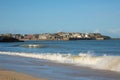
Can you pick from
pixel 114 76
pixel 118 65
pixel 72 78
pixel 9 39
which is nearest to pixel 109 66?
pixel 118 65

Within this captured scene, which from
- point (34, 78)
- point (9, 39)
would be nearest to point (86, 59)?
point (34, 78)

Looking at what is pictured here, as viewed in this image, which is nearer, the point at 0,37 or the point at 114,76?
the point at 114,76

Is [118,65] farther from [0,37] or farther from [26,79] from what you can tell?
[0,37]

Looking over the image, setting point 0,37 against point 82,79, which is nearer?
point 82,79

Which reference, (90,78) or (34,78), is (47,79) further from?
(90,78)

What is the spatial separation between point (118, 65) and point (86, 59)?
7909mm

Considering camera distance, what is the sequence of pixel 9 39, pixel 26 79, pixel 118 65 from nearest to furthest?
1. pixel 26 79
2. pixel 118 65
3. pixel 9 39

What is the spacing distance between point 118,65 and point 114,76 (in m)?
4.57

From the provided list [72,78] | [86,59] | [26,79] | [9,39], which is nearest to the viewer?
[26,79]

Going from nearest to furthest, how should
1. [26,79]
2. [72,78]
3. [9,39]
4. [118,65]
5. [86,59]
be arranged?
[26,79]
[72,78]
[118,65]
[86,59]
[9,39]

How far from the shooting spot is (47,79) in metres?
15.9

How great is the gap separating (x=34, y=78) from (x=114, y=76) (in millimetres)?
4363

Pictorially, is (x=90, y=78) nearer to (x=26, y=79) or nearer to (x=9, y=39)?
(x=26, y=79)

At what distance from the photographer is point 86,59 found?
29922mm
